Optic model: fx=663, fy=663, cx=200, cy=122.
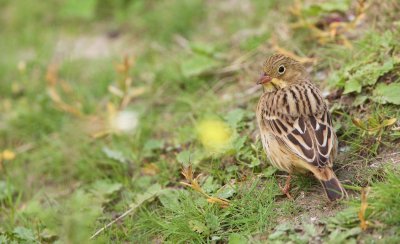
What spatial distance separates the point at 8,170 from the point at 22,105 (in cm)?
121

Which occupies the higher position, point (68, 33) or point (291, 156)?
point (291, 156)

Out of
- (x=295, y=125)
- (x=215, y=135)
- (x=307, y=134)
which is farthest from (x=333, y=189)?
(x=215, y=135)

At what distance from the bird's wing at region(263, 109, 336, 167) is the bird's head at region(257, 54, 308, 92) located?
1.64 feet

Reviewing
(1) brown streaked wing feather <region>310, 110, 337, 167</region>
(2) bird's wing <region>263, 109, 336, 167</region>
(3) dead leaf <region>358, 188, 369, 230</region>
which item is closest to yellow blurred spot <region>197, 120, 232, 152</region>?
(2) bird's wing <region>263, 109, 336, 167</region>

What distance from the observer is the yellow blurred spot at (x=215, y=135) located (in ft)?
20.6

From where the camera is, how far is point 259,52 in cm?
781

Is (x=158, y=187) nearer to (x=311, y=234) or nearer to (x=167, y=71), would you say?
(x=311, y=234)

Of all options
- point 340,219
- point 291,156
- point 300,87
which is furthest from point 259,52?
point 340,219

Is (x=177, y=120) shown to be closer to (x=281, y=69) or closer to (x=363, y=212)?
(x=281, y=69)

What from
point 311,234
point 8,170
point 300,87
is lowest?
point 8,170

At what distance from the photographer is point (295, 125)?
212 inches

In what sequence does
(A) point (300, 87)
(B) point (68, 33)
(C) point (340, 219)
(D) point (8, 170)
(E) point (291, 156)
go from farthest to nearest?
(B) point (68, 33) → (D) point (8, 170) → (A) point (300, 87) → (E) point (291, 156) → (C) point (340, 219)

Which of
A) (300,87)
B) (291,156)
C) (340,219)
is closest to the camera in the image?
(340,219)

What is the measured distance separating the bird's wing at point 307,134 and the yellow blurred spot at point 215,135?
74 centimetres
